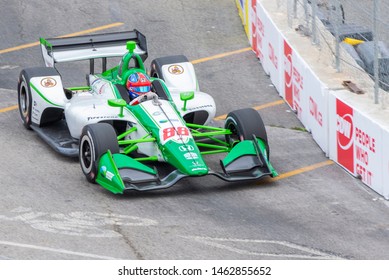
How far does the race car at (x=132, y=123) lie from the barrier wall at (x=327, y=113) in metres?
1.07

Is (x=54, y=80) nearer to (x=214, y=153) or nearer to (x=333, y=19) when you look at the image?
(x=214, y=153)

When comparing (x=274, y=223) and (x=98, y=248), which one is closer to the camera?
(x=98, y=248)

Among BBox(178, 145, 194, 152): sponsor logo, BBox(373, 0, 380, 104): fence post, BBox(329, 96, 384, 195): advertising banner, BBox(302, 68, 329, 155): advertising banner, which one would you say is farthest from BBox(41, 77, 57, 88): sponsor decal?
BBox(373, 0, 380, 104): fence post

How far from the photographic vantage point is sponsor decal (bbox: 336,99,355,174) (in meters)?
14.1

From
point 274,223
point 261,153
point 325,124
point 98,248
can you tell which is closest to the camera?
point 98,248

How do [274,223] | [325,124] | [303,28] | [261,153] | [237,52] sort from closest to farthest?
[274,223] → [261,153] → [325,124] → [303,28] → [237,52]

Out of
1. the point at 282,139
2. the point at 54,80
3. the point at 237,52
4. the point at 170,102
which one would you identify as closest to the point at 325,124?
the point at 282,139

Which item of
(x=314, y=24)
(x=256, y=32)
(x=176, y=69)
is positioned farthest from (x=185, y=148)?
(x=256, y=32)

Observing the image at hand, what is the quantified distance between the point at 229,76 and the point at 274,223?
A: 21.5 feet

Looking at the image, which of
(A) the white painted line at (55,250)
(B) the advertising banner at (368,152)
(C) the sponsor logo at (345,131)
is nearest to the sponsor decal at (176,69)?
(C) the sponsor logo at (345,131)

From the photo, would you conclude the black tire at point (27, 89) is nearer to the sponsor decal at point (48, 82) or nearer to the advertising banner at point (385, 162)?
the sponsor decal at point (48, 82)

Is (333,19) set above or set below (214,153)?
above

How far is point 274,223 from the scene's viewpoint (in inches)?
493

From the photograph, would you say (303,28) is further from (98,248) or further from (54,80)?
(98,248)
